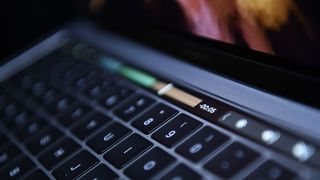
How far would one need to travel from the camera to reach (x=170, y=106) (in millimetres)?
411

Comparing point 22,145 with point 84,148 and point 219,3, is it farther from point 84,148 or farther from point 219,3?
point 219,3

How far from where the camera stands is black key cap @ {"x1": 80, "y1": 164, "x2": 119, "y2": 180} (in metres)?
0.37

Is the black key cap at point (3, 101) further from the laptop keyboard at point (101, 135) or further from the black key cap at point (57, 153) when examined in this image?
the black key cap at point (57, 153)

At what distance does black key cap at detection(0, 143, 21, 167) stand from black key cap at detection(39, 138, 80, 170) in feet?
0.13

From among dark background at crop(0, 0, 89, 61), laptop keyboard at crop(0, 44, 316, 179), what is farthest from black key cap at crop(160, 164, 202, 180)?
dark background at crop(0, 0, 89, 61)

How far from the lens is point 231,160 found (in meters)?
0.33

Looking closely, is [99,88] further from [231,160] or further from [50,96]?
[231,160]

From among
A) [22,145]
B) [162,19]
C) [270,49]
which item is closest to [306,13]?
[270,49]

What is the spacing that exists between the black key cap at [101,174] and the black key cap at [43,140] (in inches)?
3.2

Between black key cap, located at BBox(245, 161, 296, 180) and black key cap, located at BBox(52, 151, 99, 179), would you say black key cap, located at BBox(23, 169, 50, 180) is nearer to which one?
black key cap, located at BBox(52, 151, 99, 179)

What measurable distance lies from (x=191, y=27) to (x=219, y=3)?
0.06 meters

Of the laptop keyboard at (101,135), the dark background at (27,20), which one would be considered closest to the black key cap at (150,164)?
the laptop keyboard at (101,135)

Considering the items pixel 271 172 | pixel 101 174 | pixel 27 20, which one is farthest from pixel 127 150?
pixel 27 20

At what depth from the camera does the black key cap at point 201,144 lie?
347mm
